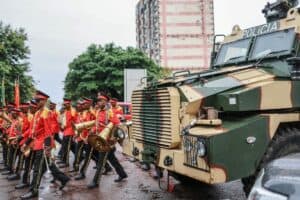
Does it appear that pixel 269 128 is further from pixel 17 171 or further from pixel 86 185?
pixel 17 171

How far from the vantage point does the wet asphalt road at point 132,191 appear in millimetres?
6879

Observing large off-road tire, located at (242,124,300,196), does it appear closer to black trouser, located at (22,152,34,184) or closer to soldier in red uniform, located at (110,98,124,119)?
soldier in red uniform, located at (110,98,124,119)

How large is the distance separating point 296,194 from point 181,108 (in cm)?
311

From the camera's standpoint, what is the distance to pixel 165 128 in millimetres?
5652

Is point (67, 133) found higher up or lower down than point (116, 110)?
lower down

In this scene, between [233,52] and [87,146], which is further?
[87,146]

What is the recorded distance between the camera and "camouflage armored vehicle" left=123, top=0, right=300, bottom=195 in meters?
4.89

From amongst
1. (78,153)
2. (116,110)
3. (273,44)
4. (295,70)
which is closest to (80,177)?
(78,153)

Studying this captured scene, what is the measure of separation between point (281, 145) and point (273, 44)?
188 centimetres

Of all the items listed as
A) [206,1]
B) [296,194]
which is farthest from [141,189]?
[206,1]

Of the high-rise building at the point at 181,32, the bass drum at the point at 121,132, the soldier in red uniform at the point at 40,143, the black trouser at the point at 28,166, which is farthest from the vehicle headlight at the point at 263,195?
the high-rise building at the point at 181,32

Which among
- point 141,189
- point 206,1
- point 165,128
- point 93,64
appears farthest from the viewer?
point 206,1

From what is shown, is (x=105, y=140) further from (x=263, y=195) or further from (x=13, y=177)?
(x=263, y=195)

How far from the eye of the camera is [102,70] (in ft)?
90.2
